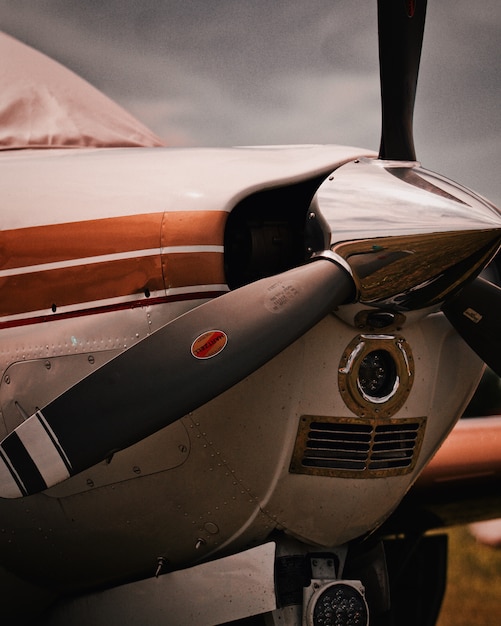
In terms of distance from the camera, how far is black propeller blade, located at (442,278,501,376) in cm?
336

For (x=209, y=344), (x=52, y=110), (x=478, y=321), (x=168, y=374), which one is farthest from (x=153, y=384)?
(x=52, y=110)

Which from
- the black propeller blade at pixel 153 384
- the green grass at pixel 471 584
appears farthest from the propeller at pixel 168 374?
the green grass at pixel 471 584

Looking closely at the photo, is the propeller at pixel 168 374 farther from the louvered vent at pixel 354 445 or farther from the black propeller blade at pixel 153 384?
the louvered vent at pixel 354 445

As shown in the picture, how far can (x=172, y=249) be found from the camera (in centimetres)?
289

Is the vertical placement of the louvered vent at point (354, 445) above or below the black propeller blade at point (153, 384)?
below

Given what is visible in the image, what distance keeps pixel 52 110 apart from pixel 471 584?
4.64 meters

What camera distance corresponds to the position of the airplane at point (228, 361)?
2.65 metres

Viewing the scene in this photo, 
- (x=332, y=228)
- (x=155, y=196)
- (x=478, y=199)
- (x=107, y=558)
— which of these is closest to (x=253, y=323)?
(x=332, y=228)

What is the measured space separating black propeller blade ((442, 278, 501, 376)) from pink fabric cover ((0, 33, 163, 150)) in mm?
1897

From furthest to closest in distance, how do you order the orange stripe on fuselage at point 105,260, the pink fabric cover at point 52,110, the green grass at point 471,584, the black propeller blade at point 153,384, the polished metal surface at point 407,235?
the green grass at point 471,584 < the pink fabric cover at point 52,110 < the orange stripe on fuselage at point 105,260 < the polished metal surface at point 407,235 < the black propeller blade at point 153,384

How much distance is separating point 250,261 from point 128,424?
81 centimetres

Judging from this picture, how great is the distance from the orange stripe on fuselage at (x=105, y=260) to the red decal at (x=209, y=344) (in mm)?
299

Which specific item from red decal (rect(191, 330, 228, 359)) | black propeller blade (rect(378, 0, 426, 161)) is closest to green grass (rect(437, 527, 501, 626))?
black propeller blade (rect(378, 0, 426, 161))

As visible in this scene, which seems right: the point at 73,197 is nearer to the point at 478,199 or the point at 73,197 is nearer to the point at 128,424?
the point at 128,424
